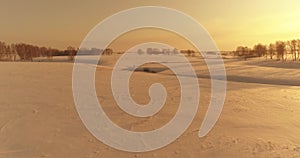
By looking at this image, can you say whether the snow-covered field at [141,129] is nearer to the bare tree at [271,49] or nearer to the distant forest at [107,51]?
the distant forest at [107,51]

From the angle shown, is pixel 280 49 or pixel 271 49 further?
pixel 271 49

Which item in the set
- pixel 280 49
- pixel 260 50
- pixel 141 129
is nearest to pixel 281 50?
pixel 280 49

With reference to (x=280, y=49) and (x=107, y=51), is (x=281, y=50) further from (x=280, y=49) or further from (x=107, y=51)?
(x=107, y=51)

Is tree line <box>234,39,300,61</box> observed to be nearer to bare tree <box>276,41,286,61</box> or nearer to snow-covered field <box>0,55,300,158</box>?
bare tree <box>276,41,286,61</box>

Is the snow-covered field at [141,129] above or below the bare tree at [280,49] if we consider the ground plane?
below

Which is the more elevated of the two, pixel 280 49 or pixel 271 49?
pixel 271 49

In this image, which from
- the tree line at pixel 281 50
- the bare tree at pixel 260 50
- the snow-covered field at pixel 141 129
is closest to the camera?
the snow-covered field at pixel 141 129

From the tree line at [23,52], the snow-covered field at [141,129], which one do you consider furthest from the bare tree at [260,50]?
the snow-covered field at [141,129]

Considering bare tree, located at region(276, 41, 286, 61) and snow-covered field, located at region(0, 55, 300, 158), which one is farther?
bare tree, located at region(276, 41, 286, 61)

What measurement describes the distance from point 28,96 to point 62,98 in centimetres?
160

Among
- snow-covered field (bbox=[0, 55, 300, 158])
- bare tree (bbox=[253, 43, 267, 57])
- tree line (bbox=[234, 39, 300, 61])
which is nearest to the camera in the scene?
snow-covered field (bbox=[0, 55, 300, 158])

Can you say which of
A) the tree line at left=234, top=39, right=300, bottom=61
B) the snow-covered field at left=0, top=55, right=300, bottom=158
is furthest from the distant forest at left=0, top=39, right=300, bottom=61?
the snow-covered field at left=0, top=55, right=300, bottom=158

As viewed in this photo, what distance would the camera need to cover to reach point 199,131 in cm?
832

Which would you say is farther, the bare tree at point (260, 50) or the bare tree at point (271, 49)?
the bare tree at point (260, 50)
